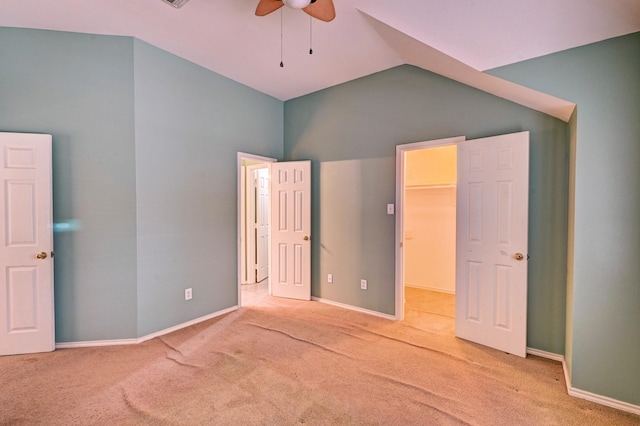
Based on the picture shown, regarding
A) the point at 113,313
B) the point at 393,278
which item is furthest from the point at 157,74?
the point at 393,278

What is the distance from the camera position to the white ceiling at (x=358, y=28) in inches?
75.9

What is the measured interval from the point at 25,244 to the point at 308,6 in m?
3.10

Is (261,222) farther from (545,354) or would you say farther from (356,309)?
(545,354)

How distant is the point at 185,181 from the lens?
3.22 metres

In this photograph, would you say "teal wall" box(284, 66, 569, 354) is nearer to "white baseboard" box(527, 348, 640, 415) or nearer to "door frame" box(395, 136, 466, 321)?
"door frame" box(395, 136, 466, 321)

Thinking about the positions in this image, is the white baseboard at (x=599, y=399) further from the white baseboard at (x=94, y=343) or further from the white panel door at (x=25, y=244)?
the white panel door at (x=25, y=244)

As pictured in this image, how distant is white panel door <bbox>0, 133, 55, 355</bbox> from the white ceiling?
115 cm

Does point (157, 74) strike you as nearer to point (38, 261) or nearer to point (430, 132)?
point (38, 261)

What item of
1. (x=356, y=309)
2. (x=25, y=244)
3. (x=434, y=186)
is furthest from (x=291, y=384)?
(x=434, y=186)

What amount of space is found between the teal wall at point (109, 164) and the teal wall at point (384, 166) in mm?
1754

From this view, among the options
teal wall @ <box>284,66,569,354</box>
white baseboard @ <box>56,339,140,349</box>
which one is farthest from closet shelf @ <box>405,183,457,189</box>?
white baseboard @ <box>56,339,140,349</box>

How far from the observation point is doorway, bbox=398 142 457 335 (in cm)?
454

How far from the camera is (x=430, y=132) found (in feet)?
10.4

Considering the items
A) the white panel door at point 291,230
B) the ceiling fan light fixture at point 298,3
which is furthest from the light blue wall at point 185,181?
the ceiling fan light fixture at point 298,3
